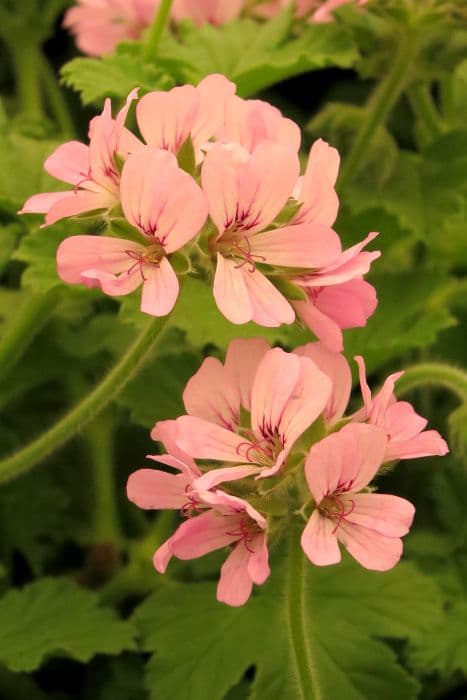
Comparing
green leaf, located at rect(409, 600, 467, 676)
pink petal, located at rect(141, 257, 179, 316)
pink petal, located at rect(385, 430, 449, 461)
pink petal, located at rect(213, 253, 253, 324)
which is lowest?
green leaf, located at rect(409, 600, 467, 676)

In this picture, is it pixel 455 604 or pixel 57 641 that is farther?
pixel 455 604

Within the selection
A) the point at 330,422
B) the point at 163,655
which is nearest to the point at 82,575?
the point at 163,655

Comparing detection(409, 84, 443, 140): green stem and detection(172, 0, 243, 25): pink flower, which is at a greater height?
detection(172, 0, 243, 25): pink flower

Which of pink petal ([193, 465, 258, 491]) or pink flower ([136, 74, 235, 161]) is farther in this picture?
pink flower ([136, 74, 235, 161])

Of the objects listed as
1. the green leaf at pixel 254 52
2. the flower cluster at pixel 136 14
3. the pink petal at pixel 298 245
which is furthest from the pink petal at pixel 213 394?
the flower cluster at pixel 136 14

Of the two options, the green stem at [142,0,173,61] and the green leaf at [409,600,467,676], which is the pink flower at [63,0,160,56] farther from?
the green leaf at [409,600,467,676]

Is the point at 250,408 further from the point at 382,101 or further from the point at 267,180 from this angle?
the point at 382,101

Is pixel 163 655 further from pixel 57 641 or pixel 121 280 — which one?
pixel 121 280

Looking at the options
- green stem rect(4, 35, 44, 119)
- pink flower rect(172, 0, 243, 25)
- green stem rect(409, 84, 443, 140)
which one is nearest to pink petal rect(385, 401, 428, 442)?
green stem rect(409, 84, 443, 140)
